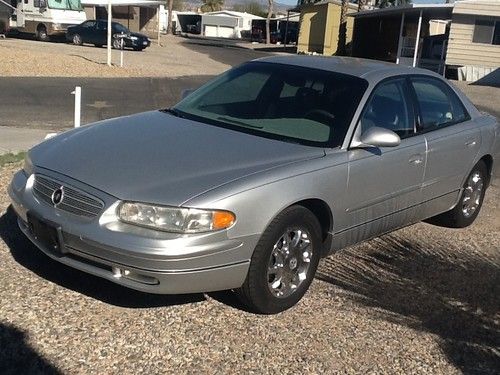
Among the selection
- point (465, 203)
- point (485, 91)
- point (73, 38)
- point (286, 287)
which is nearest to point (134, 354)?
point (286, 287)

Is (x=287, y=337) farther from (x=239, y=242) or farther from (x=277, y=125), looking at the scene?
(x=277, y=125)

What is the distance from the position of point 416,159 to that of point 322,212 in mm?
1222

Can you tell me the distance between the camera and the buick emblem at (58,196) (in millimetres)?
4023

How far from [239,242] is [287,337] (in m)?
0.64

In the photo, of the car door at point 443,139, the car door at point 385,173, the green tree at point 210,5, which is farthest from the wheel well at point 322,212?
the green tree at point 210,5

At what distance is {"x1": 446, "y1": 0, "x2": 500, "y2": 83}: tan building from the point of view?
2825 cm

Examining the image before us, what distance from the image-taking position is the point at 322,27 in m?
41.5

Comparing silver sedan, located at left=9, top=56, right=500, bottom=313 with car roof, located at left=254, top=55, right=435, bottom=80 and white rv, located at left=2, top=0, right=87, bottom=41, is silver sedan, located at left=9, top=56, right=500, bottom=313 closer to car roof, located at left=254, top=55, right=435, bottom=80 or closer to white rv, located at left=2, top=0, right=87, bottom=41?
car roof, located at left=254, top=55, right=435, bottom=80

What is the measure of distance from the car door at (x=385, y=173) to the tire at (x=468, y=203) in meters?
0.89

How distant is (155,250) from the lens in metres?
3.68

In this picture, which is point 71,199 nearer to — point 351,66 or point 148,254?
point 148,254

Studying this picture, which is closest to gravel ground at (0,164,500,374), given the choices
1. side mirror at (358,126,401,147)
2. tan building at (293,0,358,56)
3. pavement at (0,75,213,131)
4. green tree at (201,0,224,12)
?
side mirror at (358,126,401,147)

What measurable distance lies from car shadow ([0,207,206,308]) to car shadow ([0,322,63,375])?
649mm

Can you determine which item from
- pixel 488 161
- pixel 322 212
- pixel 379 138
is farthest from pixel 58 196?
pixel 488 161
